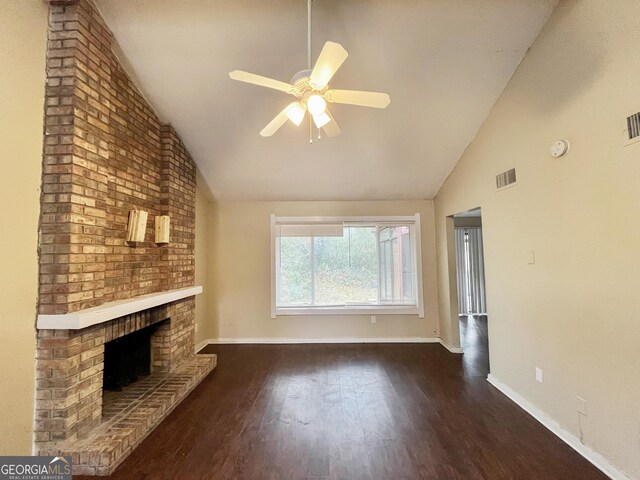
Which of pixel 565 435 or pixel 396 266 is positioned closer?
pixel 565 435

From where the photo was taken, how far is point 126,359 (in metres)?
3.17

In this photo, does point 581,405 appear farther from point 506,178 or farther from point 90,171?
point 90,171

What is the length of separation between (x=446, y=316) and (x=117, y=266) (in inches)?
172

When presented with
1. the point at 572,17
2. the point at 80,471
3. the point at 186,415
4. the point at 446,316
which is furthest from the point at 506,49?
the point at 80,471

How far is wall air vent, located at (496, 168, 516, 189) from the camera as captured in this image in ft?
9.64

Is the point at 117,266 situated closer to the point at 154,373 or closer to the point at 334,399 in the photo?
the point at 154,373

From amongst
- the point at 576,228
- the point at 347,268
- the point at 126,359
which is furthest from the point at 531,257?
the point at 126,359

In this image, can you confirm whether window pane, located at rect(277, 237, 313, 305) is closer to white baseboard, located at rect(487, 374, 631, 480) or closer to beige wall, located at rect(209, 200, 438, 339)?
beige wall, located at rect(209, 200, 438, 339)

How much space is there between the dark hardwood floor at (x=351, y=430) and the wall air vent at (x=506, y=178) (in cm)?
217

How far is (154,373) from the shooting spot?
11.0 feet

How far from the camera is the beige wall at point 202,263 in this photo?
184 inches

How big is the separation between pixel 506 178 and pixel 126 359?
4.37m

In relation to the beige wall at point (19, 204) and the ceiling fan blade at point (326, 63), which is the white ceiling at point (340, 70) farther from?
the ceiling fan blade at point (326, 63)

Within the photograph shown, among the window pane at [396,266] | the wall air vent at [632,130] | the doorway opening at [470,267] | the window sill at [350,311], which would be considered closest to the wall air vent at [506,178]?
the wall air vent at [632,130]
